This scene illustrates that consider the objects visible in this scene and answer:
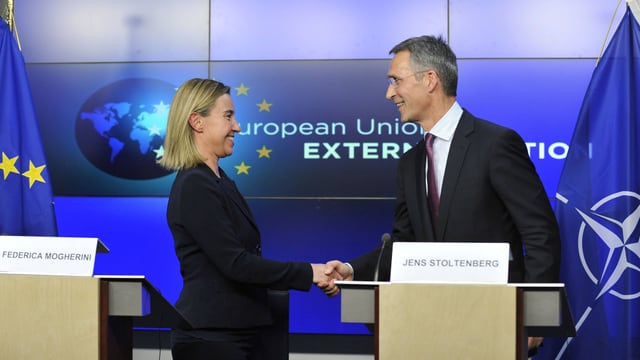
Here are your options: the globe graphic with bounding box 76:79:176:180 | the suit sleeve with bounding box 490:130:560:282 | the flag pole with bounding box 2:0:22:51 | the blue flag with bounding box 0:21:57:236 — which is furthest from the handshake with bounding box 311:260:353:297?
the flag pole with bounding box 2:0:22:51

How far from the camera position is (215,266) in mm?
2783

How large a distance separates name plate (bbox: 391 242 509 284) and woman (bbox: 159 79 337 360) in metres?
0.69

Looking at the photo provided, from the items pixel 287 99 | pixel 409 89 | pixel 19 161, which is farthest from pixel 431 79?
pixel 19 161

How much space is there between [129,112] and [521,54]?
2402 mm

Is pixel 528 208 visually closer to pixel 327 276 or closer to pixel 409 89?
pixel 409 89

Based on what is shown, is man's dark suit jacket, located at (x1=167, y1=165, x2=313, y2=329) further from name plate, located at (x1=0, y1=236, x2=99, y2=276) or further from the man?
name plate, located at (x1=0, y1=236, x2=99, y2=276)

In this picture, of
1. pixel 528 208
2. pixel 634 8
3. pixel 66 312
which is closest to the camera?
pixel 66 312

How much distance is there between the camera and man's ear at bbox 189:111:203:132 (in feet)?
9.77

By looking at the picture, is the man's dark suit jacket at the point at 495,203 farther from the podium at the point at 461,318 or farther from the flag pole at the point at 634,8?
the flag pole at the point at 634,8

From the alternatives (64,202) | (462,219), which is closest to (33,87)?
(64,202)

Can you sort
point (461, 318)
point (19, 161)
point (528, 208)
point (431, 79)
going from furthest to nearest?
point (19, 161), point (431, 79), point (528, 208), point (461, 318)

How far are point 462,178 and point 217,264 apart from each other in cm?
90

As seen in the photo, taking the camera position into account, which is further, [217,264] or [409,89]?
[409,89]

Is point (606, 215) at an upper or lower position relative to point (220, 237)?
upper
